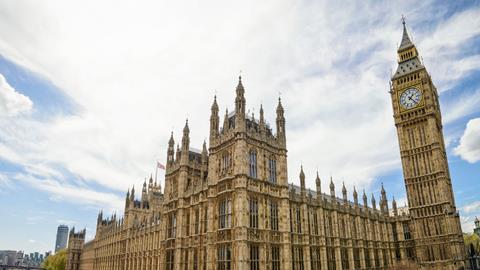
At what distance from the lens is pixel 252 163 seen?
4750 centimetres

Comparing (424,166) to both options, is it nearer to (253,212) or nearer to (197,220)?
(253,212)

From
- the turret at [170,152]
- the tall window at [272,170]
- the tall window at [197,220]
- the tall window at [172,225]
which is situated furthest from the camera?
the turret at [170,152]

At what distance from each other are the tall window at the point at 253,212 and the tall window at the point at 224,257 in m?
4.29

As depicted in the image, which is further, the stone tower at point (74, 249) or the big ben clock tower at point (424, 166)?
the stone tower at point (74, 249)

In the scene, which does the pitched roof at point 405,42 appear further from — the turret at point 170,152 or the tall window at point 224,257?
the tall window at point 224,257

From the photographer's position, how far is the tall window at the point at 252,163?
46972 mm

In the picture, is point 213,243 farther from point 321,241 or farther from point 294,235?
point 321,241

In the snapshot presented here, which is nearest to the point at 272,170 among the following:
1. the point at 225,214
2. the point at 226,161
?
the point at 226,161

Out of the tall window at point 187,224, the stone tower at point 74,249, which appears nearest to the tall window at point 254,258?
the tall window at point 187,224

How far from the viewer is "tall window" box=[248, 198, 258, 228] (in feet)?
146

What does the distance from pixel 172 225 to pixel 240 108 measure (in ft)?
81.7

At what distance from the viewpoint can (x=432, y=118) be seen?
7456cm

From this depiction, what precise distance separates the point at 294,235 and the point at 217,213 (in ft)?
39.5

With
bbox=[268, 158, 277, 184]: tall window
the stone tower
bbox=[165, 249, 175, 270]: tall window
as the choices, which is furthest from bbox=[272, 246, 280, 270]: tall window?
the stone tower
